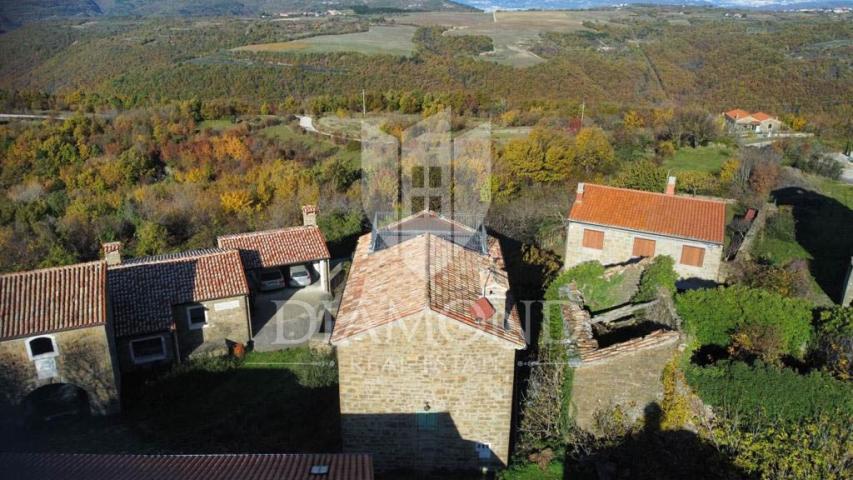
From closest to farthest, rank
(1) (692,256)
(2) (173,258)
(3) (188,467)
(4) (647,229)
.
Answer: (3) (188,467), (2) (173,258), (1) (692,256), (4) (647,229)

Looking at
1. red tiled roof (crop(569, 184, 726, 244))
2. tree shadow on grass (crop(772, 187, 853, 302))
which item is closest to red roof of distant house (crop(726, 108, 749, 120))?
tree shadow on grass (crop(772, 187, 853, 302))

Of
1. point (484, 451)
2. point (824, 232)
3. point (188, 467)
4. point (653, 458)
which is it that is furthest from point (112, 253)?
point (824, 232)

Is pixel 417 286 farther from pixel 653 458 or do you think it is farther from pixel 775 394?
pixel 775 394

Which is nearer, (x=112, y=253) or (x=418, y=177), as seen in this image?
(x=112, y=253)

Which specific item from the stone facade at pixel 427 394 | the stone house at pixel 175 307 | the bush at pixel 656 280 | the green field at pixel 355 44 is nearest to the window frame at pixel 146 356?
the stone house at pixel 175 307

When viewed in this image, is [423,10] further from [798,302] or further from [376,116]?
[798,302]

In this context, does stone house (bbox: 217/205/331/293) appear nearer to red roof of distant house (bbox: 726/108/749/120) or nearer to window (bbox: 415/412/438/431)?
window (bbox: 415/412/438/431)

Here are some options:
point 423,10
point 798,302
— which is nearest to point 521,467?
point 798,302
